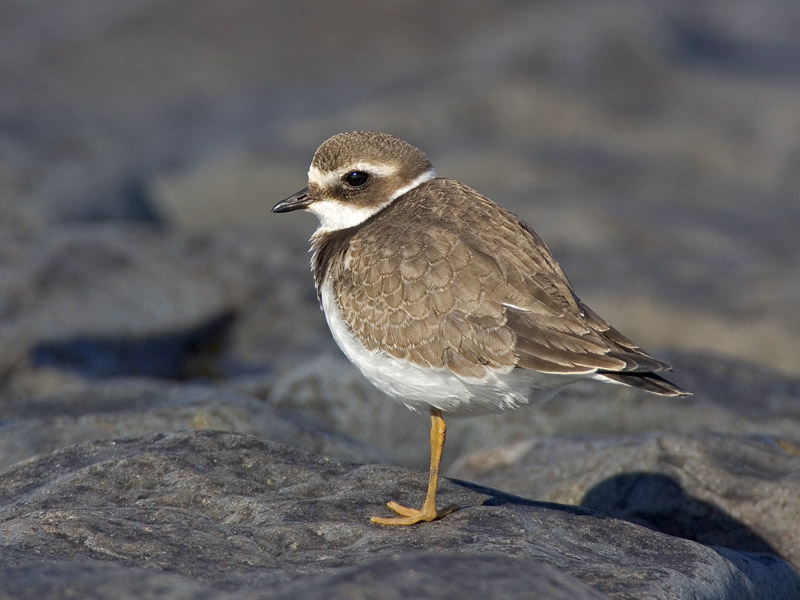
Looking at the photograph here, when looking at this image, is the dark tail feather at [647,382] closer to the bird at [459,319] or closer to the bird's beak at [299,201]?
the bird at [459,319]

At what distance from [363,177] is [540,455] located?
2.72 m

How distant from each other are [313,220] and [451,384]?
12803 millimetres

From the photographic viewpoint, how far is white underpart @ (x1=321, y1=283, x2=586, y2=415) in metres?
6.22

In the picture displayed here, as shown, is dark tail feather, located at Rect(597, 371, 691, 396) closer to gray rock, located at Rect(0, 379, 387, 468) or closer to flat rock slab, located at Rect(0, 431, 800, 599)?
flat rock slab, located at Rect(0, 431, 800, 599)

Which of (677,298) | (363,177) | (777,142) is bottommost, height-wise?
(677,298)

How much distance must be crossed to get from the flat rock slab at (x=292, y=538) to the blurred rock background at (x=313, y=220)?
1353 millimetres

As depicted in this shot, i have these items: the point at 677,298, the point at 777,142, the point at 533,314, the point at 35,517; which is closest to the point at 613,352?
the point at 533,314

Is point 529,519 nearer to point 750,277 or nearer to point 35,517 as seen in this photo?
point 35,517

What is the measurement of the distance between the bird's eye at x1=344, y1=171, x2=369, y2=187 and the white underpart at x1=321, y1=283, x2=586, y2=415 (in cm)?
132

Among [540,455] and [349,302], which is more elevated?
[349,302]

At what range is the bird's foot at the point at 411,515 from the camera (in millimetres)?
5863

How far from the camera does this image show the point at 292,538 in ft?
17.9

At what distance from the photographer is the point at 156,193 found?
20.4m

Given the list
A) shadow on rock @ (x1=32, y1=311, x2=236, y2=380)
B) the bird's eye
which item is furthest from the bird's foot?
shadow on rock @ (x1=32, y1=311, x2=236, y2=380)
